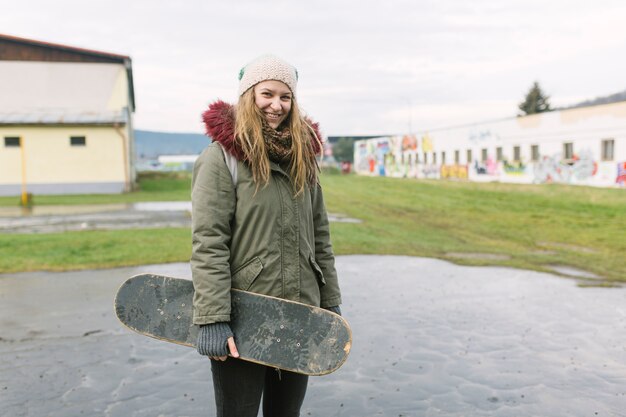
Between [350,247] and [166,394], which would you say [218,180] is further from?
[350,247]

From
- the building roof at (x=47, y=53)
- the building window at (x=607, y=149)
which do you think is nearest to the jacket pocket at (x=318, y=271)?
the building window at (x=607, y=149)

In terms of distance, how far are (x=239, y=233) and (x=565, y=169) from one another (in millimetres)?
34550

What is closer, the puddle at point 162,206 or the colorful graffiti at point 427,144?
the puddle at point 162,206

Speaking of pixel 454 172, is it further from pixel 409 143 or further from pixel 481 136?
pixel 409 143

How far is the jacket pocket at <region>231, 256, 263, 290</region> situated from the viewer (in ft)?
8.24

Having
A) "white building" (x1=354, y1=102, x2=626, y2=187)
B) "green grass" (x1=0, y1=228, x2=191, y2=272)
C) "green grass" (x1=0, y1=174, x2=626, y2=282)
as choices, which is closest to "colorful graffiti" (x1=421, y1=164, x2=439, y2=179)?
"white building" (x1=354, y1=102, x2=626, y2=187)

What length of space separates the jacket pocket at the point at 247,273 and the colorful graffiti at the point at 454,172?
44.1 m

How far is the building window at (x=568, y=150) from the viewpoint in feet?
109

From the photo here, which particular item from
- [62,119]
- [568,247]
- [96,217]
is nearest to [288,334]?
[568,247]

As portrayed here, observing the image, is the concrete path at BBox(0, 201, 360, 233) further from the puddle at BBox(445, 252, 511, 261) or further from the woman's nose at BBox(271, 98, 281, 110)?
the woman's nose at BBox(271, 98, 281, 110)

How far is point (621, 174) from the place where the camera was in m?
29.4

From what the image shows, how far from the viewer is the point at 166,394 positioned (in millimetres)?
4262

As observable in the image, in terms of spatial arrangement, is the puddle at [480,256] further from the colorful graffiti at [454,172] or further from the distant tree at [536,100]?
the distant tree at [536,100]

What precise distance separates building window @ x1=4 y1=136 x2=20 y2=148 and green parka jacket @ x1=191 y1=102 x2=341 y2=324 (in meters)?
31.1
